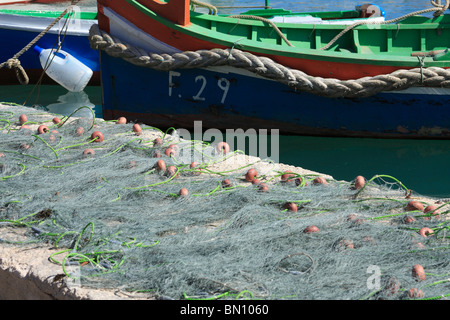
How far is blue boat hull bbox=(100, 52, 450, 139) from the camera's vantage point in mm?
6770

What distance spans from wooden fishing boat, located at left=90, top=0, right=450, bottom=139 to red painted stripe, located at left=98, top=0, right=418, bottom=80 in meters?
0.01

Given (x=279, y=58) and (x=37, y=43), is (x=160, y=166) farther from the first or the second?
(x=37, y=43)

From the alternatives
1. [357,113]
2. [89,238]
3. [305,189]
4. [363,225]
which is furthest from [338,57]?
[89,238]

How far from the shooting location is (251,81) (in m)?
6.77

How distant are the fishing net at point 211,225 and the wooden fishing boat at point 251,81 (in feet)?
6.05

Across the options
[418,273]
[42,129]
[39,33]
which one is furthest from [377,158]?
[39,33]

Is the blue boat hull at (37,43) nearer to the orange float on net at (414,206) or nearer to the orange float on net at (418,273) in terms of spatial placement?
the orange float on net at (414,206)

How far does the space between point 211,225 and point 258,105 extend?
3358 mm

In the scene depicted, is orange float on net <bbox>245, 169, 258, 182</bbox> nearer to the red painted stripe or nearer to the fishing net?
the fishing net

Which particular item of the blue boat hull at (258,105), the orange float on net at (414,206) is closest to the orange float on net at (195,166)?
the orange float on net at (414,206)

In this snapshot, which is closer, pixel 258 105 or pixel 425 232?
pixel 425 232

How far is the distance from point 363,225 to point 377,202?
50 cm

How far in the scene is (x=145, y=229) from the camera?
141 inches
